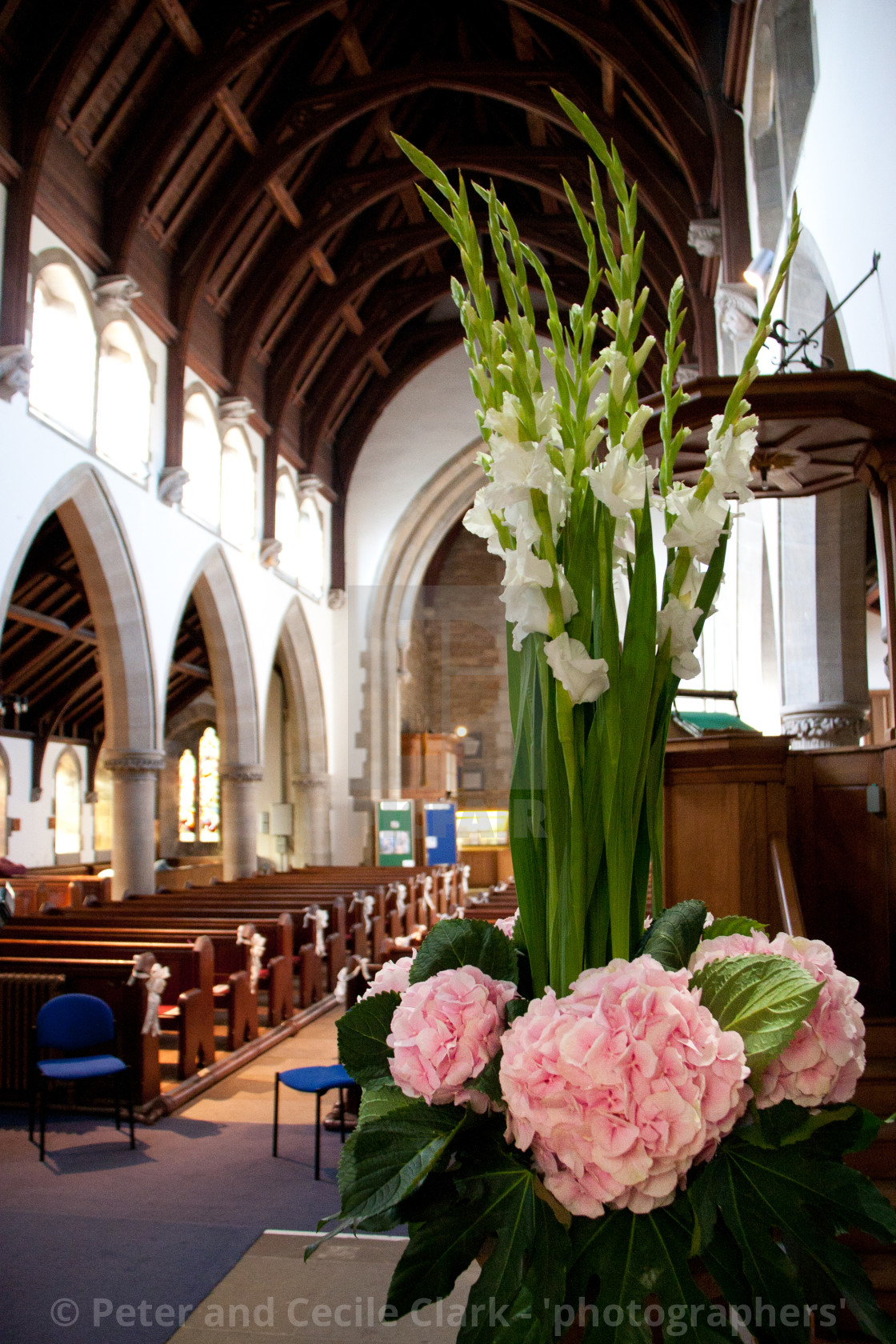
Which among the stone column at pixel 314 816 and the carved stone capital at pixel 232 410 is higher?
the carved stone capital at pixel 232 410

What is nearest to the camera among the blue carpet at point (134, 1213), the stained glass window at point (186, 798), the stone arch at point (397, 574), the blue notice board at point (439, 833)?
the blue carpet at point (134, 1213)

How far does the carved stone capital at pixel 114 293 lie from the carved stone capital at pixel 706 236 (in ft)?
16.9

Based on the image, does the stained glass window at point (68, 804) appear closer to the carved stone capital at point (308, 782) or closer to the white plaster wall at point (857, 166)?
the carved stone capital at point (308, 782)

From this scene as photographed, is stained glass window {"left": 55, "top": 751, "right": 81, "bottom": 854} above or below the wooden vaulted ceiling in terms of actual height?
below

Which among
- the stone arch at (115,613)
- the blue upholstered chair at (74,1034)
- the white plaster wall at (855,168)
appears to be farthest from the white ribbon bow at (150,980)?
the stone arch at (115,613)

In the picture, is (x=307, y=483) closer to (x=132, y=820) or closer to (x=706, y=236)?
(x=132, y=820)

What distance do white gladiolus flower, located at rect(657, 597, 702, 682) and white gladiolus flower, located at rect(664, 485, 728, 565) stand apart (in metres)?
0.04

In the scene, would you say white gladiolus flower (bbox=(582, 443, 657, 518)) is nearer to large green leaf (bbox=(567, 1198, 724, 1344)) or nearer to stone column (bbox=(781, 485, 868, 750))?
large green leaf (bbox=(567, 1198, 724, 1344))

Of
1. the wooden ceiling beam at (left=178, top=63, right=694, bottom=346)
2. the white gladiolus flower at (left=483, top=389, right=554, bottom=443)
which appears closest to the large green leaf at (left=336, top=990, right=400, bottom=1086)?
the white gladiolus flower at (left=483, top=389, right=554, bottom=443)

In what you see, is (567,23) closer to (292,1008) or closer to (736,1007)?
(292,1008)

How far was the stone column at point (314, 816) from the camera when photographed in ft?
53.2

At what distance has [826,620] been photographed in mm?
6113

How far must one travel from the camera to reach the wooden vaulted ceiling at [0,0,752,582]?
859cm

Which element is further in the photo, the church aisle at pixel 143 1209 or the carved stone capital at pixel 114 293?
the carved stone capital at pixel 114 293
